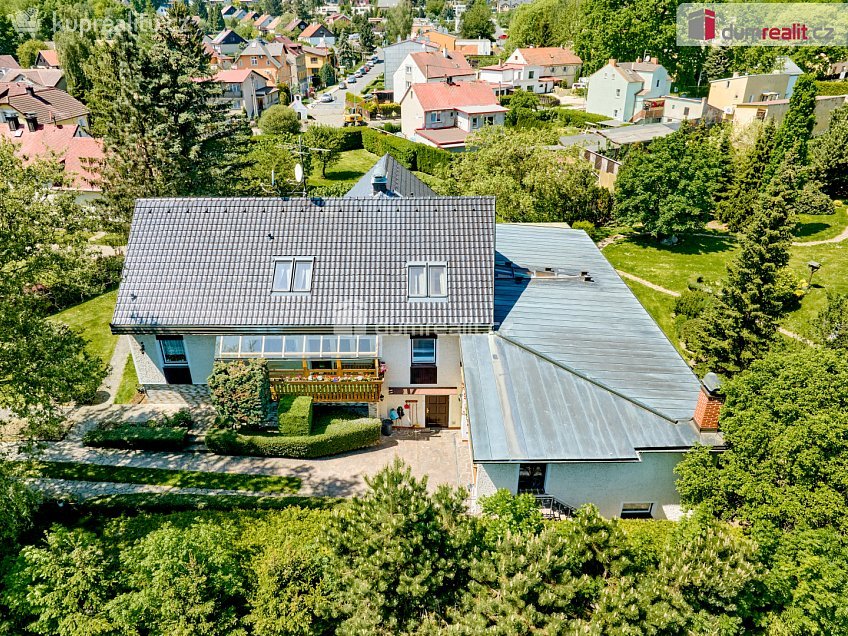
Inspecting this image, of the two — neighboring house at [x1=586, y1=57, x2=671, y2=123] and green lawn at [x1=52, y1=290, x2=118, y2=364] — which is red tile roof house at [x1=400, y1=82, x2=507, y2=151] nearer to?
neighboring house at [x1=586, y1=57, x2=671, y2=123]

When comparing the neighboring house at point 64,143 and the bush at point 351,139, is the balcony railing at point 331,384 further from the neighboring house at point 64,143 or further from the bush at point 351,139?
the bush at point 351,139

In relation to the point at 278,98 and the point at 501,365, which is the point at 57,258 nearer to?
the point at 501,365

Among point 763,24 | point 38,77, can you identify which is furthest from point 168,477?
point 763,24

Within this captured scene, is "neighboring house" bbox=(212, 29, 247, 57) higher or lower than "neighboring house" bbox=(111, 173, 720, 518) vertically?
higher

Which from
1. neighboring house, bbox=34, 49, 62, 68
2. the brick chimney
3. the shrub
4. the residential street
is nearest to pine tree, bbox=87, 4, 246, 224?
the shrub

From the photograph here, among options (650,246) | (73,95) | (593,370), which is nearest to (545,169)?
(650,246)
